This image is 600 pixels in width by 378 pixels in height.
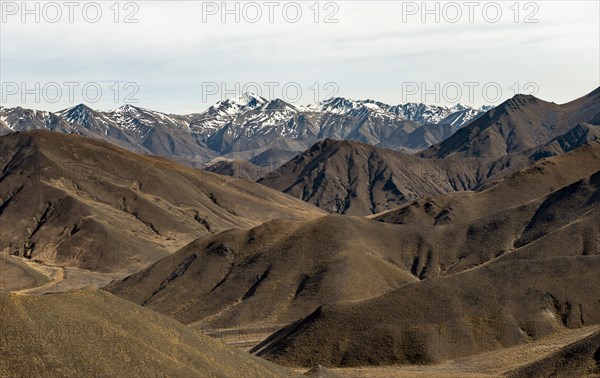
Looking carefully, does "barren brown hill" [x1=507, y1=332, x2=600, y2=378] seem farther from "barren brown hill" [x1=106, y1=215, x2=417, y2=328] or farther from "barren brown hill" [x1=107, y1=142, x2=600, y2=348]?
"barren brown hill" [x1=106, y1=215, x2=417, y2=328]

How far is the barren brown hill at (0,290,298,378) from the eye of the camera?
63500mm

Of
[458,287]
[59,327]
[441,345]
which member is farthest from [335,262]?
[59,327]

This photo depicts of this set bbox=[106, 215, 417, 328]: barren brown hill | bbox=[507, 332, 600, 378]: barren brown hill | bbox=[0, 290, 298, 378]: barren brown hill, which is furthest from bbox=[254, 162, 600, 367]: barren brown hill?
bbox=[0, 290, 298, 378]: barren brown hill

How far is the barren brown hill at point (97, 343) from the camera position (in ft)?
208

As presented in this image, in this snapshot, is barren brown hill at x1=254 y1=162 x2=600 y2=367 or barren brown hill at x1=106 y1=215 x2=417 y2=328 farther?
barren brown hill at x1=106 y1=215 x2=417 y2=328

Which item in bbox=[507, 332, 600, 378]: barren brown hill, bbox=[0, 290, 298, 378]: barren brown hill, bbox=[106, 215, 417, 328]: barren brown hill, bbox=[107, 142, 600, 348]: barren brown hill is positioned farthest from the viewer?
bbox=[107, 142, 600, 348]: barren brown hill

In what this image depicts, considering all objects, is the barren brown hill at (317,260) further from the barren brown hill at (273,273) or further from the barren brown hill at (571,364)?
the barren brown hill at (571,364)

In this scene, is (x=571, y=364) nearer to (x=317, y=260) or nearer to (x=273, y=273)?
(x=317, y=260)

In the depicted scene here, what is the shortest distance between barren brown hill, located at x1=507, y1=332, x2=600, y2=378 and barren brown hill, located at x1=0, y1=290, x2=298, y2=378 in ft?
106

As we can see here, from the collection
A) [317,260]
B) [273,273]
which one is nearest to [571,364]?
[317,260]

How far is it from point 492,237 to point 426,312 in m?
64.0

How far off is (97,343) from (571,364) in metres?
51.9

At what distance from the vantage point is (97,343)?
6756cm

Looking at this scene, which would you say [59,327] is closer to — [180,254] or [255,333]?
[255,333]
